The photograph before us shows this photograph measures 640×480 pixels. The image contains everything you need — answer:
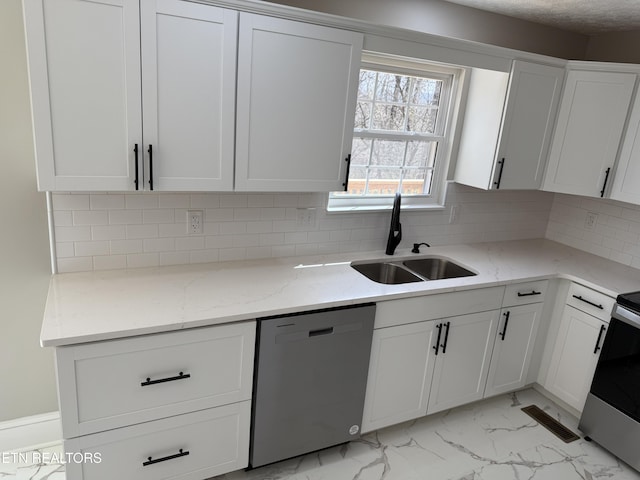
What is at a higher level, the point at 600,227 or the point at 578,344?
the point at 600,227

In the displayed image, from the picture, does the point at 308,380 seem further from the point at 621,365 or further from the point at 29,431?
the point at 621,365

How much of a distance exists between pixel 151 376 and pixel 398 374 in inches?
Result: 49.7

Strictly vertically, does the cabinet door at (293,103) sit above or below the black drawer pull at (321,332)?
above

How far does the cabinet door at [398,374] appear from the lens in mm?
2270

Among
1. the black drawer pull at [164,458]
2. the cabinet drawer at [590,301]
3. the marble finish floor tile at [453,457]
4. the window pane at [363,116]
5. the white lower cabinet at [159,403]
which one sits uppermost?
the window pane at [363,116]

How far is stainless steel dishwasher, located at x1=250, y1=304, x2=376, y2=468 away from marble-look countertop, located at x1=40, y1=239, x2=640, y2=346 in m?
0.09

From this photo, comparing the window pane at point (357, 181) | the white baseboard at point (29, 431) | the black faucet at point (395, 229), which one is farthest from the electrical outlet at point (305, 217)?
the white baseboard at point (29, 431)

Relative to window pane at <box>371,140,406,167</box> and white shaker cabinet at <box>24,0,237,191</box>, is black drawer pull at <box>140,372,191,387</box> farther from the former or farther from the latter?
window pane at <box>371,140,406,167</box>

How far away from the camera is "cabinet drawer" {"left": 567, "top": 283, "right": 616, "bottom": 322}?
2530 mm

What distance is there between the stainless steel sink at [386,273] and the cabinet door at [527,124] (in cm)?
77

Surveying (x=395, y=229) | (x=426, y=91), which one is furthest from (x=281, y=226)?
(x=426, y=91)

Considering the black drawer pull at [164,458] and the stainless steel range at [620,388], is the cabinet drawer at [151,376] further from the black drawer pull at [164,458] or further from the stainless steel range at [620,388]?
the stainless steel range at [620,388]

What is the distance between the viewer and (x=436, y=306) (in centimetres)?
235

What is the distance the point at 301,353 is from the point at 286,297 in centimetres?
26
